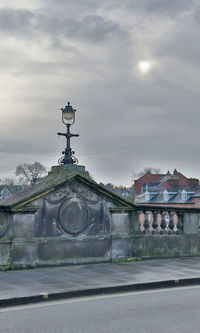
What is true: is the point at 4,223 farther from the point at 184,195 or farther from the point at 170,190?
the point at 170,190

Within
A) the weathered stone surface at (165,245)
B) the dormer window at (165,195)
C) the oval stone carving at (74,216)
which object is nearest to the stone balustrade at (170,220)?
the weathered stone surface at (165,245)

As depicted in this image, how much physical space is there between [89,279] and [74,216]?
2154mm

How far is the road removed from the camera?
19.1 feet

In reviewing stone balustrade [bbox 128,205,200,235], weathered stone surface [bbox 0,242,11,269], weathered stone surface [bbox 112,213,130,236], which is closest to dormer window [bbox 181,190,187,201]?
stone balustrade [bbox 128,205,200,235]

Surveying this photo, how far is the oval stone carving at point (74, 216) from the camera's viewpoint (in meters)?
10.5

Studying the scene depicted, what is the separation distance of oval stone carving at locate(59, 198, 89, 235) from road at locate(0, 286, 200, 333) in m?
2.96

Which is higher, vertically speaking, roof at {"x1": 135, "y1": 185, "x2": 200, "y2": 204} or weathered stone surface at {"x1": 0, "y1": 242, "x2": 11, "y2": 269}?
roof at {"x1": 135, "y1": 185, "x2": 200, "y2": 204}

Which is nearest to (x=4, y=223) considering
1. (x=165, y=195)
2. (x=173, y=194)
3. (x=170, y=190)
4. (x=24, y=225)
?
(x=24, y=225)

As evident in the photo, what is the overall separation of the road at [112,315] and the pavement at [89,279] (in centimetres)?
20

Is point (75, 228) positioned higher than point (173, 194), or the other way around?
point (173, 194)

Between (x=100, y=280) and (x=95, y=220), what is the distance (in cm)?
248

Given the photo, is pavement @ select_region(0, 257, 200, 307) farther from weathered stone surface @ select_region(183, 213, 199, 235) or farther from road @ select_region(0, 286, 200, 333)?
weathered stone surface @ select_region(183, 213, 199, 235)

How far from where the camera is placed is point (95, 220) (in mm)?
11008

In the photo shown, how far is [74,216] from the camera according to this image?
1068cm
